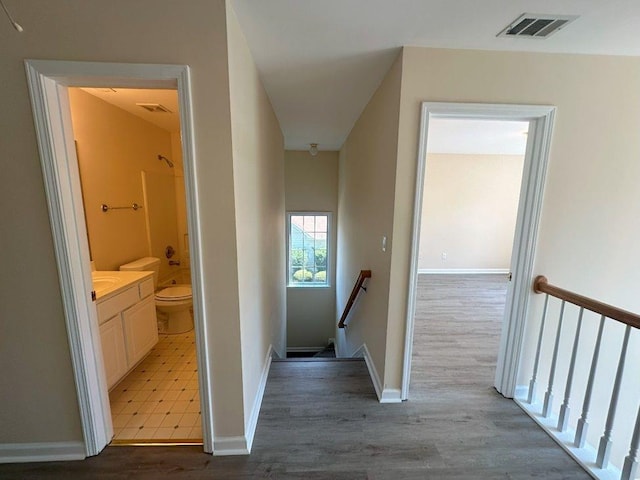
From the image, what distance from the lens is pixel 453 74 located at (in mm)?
1643

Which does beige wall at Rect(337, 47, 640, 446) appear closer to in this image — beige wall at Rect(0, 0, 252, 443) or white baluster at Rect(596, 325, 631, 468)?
white baluster at Rect(596, 325, 631, 468)

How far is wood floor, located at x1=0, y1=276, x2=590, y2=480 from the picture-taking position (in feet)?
4.84

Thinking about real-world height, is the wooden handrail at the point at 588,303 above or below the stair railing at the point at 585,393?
above

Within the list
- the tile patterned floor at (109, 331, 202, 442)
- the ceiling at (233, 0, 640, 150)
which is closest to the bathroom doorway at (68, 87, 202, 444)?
the tile patterned floor at (109, 331, 202, 442)

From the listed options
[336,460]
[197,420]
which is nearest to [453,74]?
[336,460]

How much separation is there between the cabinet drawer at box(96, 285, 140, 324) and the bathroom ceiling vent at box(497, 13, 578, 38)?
3037 millimetres

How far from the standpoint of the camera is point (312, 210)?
522cm

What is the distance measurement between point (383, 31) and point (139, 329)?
9.41 ft

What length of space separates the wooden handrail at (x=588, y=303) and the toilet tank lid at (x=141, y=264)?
138 inches

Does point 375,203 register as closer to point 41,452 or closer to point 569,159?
point 569,159

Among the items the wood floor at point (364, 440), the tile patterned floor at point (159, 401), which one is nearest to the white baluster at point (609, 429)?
the wood floor at point (364, 440)

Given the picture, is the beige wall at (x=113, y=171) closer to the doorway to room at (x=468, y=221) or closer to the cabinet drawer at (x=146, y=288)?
the cabinet drawer at (x=146, y=288)

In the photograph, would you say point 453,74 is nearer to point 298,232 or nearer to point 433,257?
point 298,232

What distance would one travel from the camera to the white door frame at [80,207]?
4.07 ft
